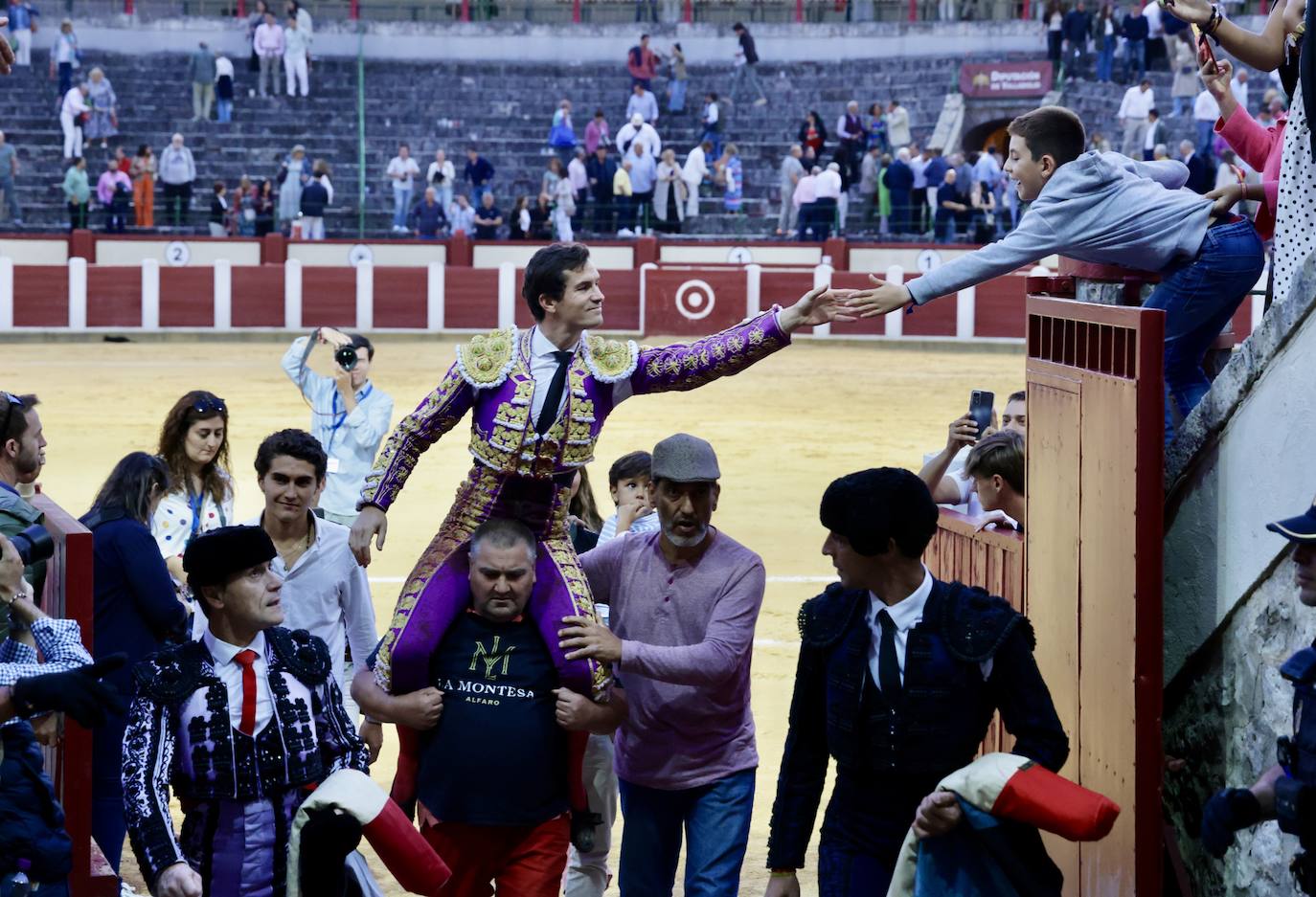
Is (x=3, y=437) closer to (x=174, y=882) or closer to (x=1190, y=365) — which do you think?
(x=174, y=882)

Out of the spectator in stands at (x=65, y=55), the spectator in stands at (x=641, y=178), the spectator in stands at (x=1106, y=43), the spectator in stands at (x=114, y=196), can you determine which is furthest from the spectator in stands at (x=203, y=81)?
the spectator in stands at (x=1106, y=43)

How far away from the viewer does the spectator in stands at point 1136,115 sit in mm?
24797

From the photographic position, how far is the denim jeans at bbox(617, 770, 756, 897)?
4.36 m

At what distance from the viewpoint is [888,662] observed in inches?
145

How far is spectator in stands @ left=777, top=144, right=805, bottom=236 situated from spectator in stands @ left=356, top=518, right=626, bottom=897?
21820 millimetres

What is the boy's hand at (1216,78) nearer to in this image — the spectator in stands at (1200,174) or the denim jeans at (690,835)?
the denim jeans at (690,835)

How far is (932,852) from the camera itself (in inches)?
139

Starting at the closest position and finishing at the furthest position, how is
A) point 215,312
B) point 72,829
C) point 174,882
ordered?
point 174,882 < point 72,829 < point 215,312

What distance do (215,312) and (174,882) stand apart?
19.9m

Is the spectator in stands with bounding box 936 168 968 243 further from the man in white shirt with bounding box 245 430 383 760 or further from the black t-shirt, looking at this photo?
the black t-shirt

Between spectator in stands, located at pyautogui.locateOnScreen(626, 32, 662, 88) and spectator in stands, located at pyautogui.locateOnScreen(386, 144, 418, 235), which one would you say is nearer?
spectator in stands, located at pyautogui.locateOnScreen(386, 144, 418, 235)

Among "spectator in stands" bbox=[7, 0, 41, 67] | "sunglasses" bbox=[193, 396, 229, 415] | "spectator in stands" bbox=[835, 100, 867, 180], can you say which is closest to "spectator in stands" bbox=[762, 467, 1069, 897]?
"sunglasses" bbox=[193, 396, 229, 415]

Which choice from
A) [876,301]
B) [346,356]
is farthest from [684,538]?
[346,356]

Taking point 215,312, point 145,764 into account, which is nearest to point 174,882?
point 145,764
